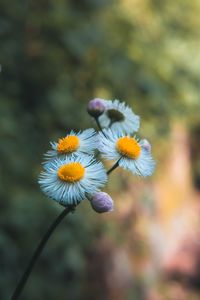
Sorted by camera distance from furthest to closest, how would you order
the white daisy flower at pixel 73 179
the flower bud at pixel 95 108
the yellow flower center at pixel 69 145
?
the flower bud at pixel 95 108 < the yellow flower center at pixel 69 145 < the white daisy flower at pixel 73 179

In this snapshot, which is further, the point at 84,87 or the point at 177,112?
the point at 177,112

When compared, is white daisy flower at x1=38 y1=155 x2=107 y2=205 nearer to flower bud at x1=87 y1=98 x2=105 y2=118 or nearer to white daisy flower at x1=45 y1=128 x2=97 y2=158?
white daisy flower at x1=45 y1=128 x2=97 y2=158

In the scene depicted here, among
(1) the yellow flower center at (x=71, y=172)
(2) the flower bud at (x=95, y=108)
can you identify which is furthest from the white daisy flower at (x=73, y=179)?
(2) the flower bud at (x=95, y=108)

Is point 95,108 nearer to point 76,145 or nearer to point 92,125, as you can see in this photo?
point 76,145

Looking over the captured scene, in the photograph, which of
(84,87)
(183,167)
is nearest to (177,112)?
(183,167)

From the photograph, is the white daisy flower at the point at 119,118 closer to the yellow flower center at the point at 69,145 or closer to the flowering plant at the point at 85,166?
the flowering plant at the point at 85,166

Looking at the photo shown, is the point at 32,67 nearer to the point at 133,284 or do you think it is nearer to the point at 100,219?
the point at 100,219
